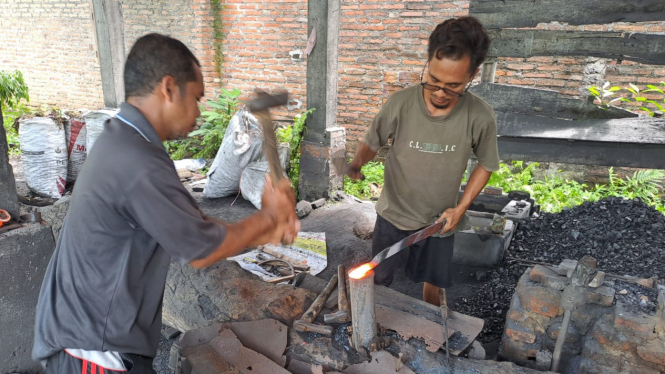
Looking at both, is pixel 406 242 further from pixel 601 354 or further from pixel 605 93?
pixel 605 93

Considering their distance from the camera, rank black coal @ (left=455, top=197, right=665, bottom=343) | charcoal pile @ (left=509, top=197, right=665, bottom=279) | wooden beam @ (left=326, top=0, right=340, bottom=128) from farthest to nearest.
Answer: wooden beam @ (left=326, top=0, right=340, bottom=128) < charcoal pile @ (left=509, top=197, right=665, bottom=279) < black coal @ (left=455, top=197, right=665, bottom=343)

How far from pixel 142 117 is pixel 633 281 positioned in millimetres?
2788

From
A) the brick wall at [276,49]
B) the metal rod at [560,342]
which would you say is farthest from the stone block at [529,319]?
the brick wall at [276,49]

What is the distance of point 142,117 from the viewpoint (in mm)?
1503

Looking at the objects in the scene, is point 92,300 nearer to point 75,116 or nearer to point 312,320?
point 312,320

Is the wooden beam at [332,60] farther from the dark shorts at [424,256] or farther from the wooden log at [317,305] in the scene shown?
the wooden log at [317,305]

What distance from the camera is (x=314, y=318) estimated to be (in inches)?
97.0

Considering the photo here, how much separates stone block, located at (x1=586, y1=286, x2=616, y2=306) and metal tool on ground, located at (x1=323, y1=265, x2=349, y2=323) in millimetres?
1338

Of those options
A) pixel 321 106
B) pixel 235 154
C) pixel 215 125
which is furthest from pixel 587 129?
pixel 215 125

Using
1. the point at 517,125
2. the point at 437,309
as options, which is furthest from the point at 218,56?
the point at 437,309

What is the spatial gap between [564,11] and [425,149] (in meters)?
2.72

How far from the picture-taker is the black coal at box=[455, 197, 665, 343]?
12.9 feet

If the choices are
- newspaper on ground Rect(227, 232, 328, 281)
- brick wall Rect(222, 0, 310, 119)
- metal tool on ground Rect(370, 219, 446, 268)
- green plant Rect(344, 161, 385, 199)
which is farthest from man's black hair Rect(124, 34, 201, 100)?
brick wall Rect(222, 0, 310, 119)

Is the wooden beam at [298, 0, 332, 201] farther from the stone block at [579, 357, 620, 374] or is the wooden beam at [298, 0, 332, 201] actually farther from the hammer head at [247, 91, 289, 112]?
the stone block at [579, 357, 620, 374]
